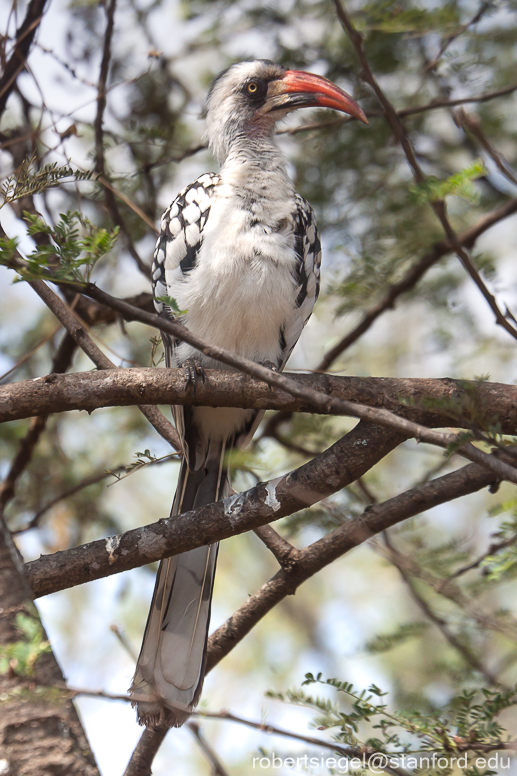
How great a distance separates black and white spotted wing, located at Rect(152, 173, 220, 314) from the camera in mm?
3117

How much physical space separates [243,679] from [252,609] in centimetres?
468

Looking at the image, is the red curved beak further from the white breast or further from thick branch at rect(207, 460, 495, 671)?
thick branch at rect(207, 460, 495, 671)

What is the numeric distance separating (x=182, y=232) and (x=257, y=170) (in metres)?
0.48

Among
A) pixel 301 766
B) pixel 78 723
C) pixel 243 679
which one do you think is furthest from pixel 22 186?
pixel 243 679

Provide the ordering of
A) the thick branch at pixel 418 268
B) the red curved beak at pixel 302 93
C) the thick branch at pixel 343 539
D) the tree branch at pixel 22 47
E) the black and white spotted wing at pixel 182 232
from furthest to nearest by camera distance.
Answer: the thick branch at pixel 418 268 → the red curved beak at pixel 302 93 → the tree branch at pixel 22 47 → the black and white spotted wing at pixel 182 232 → the thick branch at pixel 343 539

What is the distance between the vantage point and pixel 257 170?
Result: 3.31 metres

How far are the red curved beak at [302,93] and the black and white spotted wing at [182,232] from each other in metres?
0.75

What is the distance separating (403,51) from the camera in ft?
15.0

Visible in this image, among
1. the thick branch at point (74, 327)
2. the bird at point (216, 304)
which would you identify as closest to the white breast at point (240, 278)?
the bird at point (216, 304)

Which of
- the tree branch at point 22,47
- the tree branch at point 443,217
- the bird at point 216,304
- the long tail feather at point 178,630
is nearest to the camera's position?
the tree branch at point 443,217

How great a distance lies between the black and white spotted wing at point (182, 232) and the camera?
3117 mm

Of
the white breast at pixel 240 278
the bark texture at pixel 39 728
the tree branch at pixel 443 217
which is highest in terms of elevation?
the white breast at pixel 240 278

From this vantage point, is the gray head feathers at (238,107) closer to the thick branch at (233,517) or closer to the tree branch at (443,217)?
the tree branch at (443,217)

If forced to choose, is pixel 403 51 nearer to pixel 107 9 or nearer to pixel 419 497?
pixel 107 9
